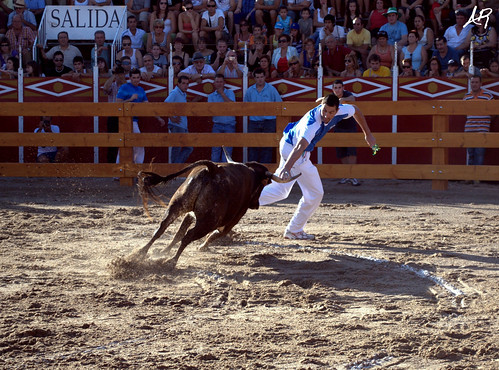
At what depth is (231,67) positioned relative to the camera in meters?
13.8

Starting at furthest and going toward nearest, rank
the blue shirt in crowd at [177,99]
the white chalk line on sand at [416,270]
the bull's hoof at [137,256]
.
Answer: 1. the blue shirt in crowd at [177,99]
2. the bull's hoof at [137,256]
3. the white chalk line on sand at [416,270]

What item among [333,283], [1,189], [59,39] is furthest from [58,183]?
[333,283]

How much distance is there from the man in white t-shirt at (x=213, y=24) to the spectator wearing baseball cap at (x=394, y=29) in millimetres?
2975

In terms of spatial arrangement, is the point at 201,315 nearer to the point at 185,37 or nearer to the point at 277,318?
the point at 277,318

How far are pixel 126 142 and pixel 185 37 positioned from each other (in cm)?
313

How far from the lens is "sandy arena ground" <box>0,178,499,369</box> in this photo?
4.14m

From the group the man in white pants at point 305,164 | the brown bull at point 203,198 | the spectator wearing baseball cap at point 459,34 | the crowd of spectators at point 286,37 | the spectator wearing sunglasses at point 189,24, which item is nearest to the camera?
the brown bull at point 203,198

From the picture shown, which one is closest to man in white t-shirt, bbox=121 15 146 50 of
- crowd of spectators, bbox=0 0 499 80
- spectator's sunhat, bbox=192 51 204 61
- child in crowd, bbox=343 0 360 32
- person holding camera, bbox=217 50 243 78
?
crowd of spectators, bbox=0 0 499 80

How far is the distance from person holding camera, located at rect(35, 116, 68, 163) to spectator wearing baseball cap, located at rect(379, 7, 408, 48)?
6.19m

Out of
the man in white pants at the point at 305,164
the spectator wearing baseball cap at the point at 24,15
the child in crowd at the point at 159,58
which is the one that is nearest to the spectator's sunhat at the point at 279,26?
the child in crowd at the point at 159,58

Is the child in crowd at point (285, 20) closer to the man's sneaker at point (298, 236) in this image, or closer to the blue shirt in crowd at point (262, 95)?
the blue shirt in crowd at point (262, 95)

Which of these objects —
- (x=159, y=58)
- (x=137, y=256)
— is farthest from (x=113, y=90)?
(x=137, y=256)

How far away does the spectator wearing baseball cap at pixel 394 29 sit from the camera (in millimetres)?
13891

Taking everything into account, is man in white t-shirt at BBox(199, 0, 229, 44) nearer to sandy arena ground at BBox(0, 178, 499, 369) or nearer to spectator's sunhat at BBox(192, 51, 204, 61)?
spectator's sunhat at BBox(192, 51, 204, 61)
